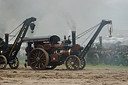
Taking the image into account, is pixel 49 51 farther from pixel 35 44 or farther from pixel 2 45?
pixel 2 45

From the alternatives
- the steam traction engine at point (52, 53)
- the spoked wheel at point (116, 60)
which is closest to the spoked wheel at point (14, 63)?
the steam traction engine at point (52, 53)

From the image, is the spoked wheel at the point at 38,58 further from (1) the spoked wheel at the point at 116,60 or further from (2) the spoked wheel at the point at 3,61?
(1) the spoked wheel at the point at 116,60

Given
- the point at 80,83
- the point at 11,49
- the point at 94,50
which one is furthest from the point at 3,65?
the point at 94,50

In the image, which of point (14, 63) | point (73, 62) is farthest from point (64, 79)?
point (14, 63)

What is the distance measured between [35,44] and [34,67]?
4.28 feet

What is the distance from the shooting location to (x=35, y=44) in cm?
1401

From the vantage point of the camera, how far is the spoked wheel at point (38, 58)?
1295cm

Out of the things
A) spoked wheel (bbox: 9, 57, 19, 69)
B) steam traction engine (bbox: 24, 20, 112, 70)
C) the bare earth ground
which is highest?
steam traction engine (bbox: 24, 20, 112, 70)

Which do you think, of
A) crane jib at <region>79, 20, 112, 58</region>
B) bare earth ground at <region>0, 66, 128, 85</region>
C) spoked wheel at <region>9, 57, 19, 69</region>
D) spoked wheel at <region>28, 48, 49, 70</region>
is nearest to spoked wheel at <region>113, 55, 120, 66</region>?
crane jib at <region>79, 20, 112, 58</region>

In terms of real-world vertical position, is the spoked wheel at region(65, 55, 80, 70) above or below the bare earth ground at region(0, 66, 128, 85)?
above

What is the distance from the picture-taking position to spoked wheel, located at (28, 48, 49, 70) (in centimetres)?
1295

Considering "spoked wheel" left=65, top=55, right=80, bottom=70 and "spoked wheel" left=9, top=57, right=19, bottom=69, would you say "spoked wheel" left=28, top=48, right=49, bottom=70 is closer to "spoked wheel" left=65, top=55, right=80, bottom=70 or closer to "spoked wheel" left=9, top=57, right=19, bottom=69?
"spoked wheel" left=65, top=55, right=80, bottom=70

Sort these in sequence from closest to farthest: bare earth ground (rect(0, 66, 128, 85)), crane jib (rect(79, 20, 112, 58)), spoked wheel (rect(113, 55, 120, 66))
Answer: bare earth ground (rect(0, 66, 128, 85)), crane jib (rect(79, 20, 112, 58)), spoked wheel (rect(113, 55, 120, 66))

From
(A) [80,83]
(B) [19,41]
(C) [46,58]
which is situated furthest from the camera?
(B) [19,41]
